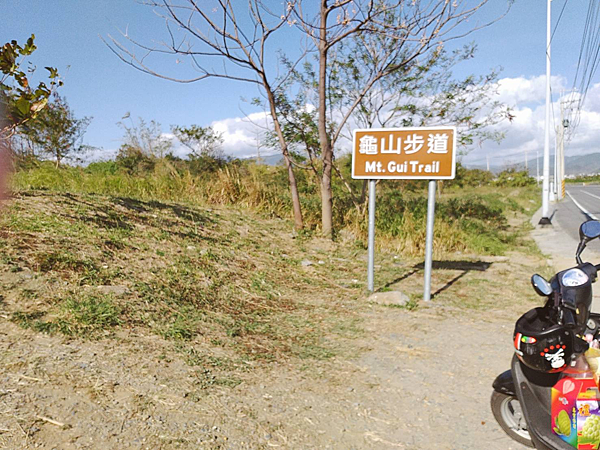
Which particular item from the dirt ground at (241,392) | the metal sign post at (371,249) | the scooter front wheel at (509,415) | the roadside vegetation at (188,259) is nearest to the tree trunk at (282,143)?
the roadside vegetation at (188,259)

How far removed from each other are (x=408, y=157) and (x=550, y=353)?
3363 millimetres

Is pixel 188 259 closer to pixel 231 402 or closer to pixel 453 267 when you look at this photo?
pixel 231 402

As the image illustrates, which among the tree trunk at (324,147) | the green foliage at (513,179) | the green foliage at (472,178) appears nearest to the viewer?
the tree trunk at (324,147)

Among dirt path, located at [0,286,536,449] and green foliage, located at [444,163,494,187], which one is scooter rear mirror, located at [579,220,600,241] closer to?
dirt path, located at [0,286,536,449]

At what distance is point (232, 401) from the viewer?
288 cm

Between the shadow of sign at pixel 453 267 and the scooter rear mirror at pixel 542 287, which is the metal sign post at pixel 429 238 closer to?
the shadow of sign at pixel 453 267

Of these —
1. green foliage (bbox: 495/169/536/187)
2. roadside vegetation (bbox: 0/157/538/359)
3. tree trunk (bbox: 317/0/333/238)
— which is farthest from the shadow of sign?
green foliage (bbox: 495/169/536/187)

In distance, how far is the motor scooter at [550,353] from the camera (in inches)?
90.0

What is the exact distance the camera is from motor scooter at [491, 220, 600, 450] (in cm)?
229

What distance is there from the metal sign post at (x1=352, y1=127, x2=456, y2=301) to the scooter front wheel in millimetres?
2606

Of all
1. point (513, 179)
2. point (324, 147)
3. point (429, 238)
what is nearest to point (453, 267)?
point (429, 238)

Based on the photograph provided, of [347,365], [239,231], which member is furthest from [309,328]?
[239,231]

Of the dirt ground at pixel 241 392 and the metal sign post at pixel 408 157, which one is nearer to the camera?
the dirt ground at pixel 241 392

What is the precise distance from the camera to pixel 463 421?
2902 millimetres
